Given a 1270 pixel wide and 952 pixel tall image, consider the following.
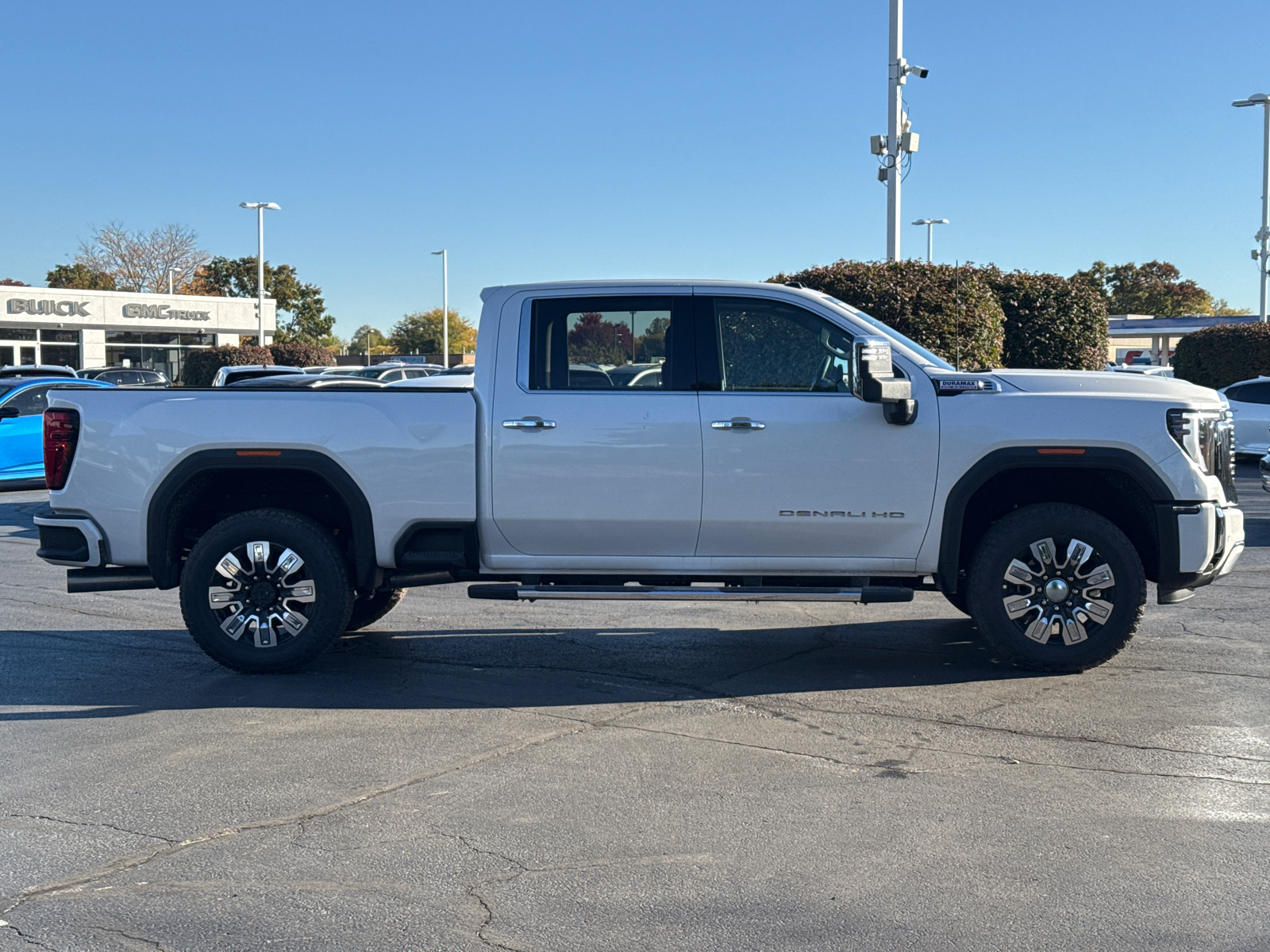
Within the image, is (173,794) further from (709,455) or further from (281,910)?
(709,455)

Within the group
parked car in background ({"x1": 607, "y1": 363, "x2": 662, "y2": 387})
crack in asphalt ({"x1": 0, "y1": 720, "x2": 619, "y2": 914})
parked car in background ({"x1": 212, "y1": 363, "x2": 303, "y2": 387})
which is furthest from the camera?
parked car in background ({"x1": 212, "y1": 363, "x2": 303, "y2": 387})

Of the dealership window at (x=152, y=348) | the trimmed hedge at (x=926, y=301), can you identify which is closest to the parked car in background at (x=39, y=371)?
the trimmed hedge at (x=926, y=301)

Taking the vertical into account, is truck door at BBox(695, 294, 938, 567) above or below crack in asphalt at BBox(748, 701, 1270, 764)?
above

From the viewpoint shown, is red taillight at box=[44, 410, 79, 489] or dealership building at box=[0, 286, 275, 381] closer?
red taillight at box=[44, 410, 79, 489]

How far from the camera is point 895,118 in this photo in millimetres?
20781

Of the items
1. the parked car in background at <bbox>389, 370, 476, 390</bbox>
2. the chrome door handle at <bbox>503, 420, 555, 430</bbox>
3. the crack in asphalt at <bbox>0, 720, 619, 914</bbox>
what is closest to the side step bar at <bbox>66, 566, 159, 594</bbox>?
the parked car in background at <bbox>389, 370, 476, 390</bbox>

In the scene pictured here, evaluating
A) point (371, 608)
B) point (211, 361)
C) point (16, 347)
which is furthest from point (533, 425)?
point (16, 347)

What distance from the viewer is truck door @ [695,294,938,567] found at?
270 inches

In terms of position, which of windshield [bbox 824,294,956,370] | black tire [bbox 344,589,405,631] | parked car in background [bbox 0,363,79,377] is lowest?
black tire [bbox 344,589,405,631]

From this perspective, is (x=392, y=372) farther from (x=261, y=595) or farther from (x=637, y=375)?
(x=637, y=375)

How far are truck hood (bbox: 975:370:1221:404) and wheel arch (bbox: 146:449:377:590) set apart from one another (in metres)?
3.60

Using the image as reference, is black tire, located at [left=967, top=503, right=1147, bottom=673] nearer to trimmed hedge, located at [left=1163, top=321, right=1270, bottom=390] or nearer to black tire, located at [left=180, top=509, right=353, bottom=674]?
black tire, located at [left=180, top=509, right=353, bottom=674]

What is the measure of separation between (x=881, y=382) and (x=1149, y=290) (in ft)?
316

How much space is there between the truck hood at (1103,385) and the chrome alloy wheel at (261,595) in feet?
13.2
